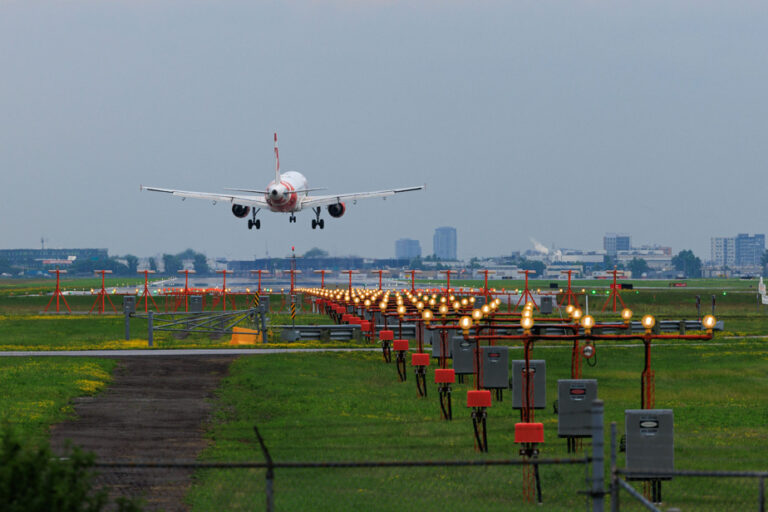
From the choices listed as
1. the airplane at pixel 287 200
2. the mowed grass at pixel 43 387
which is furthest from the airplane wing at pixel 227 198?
the mowed grass at pixel 43 387

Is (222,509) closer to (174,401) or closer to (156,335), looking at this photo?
(174,401)

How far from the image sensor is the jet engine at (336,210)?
Answer: 3442 inches

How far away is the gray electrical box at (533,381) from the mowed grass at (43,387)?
10.7 meters

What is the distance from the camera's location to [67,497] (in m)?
10.9

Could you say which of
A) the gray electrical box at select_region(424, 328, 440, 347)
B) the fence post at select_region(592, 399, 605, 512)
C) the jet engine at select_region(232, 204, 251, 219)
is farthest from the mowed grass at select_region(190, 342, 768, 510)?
the jet engine at select_region(232, 204, 251, 219)

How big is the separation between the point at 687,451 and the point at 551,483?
423 cm

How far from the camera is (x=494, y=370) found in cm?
3031

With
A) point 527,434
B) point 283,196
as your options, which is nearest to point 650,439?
point 527,434

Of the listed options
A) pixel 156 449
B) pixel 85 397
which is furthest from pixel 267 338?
pixel 156 449

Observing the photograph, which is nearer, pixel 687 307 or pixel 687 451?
pixel 687 451

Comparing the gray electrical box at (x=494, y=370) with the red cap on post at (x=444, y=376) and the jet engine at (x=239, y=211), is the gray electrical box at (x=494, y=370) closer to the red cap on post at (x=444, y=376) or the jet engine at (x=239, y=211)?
the red cap on post at (x=444, y=376)

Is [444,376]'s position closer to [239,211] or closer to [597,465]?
[597,465]

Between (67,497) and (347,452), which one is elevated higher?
(67,497)

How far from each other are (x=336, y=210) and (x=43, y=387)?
55789mm
